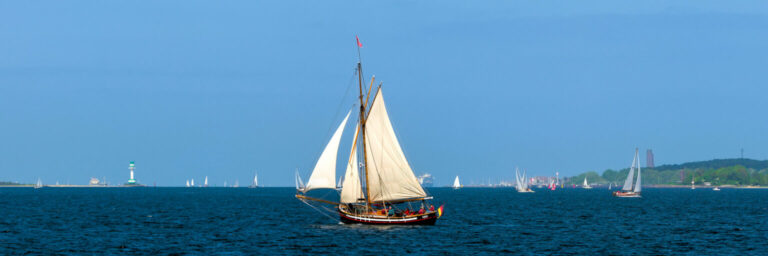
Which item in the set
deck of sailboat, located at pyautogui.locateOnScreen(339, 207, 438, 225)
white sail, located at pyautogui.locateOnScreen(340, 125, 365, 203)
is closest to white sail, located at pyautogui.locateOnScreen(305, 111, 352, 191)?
white sail, located at pyautogui.locateOnScreen(340, 125, 365, 203)

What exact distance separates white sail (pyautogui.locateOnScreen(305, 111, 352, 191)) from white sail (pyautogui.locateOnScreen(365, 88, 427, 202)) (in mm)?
4027

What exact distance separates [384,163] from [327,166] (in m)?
6.36

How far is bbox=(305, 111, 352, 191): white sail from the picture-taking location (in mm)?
78188

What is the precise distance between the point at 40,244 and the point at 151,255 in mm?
13274

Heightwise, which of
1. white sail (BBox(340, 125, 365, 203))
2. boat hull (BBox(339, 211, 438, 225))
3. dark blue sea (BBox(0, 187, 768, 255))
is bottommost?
dark blue sea (BBox(0, 187, 768, 255))

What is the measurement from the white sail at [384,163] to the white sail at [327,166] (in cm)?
403

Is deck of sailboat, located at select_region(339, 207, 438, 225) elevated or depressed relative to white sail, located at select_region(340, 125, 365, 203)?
depressed

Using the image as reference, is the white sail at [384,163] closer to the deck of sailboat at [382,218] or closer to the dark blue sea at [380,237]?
the deck of sailboat at [382,218]

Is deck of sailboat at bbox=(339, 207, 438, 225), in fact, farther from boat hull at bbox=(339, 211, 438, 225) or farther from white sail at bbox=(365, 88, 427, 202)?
white sail at bbox=(365, 88, 427, 202)

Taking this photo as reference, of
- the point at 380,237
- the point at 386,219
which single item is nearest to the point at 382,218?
the point at 386,219

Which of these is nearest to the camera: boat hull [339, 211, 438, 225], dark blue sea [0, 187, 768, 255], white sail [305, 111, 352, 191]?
dark blue sea [0, 187, 768, 255]

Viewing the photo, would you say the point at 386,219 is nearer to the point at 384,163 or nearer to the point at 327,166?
the point at 384,163

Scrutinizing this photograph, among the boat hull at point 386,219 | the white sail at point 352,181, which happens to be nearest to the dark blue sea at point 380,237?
the boat hull at point 386,219

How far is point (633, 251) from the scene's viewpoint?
6650 cm
